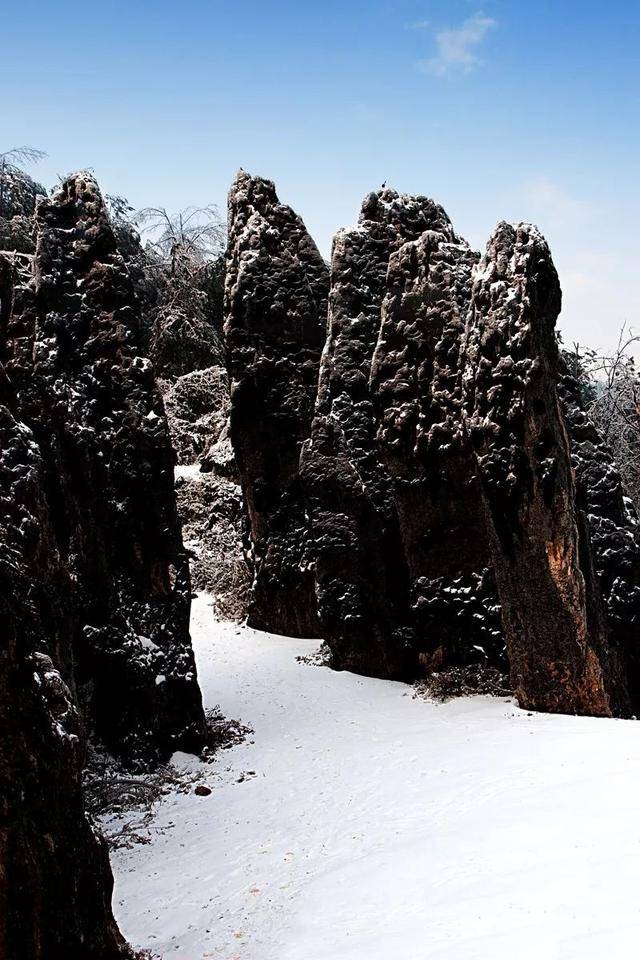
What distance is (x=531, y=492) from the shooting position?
947cm

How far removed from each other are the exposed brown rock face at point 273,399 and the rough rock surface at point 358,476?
6.19 feet

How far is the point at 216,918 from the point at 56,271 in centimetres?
797

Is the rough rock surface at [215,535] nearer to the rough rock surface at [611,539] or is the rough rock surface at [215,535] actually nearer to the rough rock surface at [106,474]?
the rough rock surface at [106,474]

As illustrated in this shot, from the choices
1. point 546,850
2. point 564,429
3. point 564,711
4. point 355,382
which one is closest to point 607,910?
point 546,850

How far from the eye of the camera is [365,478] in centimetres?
1323

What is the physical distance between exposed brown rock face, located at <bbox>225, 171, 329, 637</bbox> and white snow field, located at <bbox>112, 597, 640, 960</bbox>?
510cm

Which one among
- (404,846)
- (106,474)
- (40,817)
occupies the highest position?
(106,474)

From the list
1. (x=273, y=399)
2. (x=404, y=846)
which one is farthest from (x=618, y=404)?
(x=404, y=846)

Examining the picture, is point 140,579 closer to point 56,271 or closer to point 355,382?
point 56,271

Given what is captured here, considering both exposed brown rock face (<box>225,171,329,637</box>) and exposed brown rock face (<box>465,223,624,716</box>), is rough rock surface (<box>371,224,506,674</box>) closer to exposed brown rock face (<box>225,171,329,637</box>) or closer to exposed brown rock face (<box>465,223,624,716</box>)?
exposed brown rock face (<box>465,223,624,716</box>)

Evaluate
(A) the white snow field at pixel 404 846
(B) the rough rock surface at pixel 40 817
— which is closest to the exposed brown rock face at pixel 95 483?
(A) the white snow field at pixel 404 846

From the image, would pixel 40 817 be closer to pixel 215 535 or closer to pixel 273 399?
pixel 273 399

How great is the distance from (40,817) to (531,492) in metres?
6.68

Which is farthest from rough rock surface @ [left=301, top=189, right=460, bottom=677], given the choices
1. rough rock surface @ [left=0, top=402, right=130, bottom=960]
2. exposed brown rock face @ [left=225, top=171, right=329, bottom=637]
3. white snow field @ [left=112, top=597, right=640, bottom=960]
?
rough rock surface @ [left=0, top=402, right=130, bottom=960]
